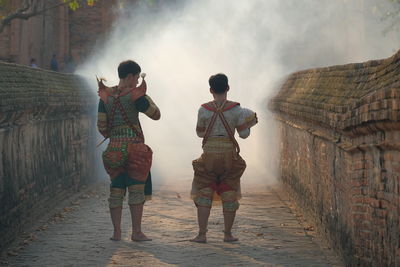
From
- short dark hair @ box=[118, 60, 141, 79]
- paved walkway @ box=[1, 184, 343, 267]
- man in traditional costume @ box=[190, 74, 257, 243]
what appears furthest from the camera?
short dark hair @ box=[118, 60, 141, 79]

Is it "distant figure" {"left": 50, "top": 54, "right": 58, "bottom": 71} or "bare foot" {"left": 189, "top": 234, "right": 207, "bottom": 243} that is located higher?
"distant figure" {"left": 50, "top": 54, "right": 58, "bottom": 71}

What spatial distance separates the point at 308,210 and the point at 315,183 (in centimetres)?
63

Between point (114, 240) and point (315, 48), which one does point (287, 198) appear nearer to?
point (114, 240)

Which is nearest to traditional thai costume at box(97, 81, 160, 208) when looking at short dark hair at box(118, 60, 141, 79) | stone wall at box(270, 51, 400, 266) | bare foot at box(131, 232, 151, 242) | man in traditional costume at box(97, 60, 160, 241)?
man in traditional costume at box(97, 60, 160, 241)

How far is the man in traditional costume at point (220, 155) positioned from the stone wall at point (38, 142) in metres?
1.85

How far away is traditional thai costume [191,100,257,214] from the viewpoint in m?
8.23

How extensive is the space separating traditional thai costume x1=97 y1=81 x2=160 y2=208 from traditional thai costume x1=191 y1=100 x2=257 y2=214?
538 mm

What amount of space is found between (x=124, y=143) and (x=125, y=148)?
56 millimetres

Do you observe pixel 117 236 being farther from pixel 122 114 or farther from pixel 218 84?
pixel 218 84

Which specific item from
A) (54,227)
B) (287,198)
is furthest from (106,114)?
(287,198)

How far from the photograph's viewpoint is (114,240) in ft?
27.5

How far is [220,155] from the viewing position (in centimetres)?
821

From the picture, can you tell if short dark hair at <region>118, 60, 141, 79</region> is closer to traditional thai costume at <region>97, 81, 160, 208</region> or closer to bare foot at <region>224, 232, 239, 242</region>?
traditional thai costume at <region>97, 81, 160, 208</region>

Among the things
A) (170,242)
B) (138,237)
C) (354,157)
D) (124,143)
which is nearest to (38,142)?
(124,143)
